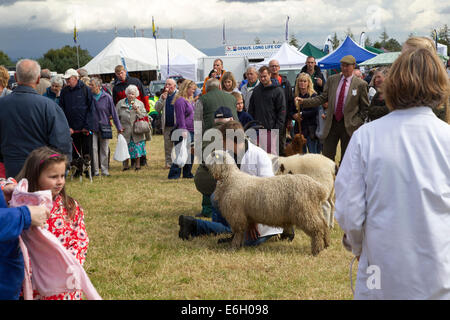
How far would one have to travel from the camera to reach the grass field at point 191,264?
468cm

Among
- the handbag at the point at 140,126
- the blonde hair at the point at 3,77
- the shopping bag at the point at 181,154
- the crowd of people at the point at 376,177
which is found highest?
the blonde hair at the point at 3,77

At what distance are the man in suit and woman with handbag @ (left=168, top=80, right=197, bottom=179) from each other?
313cm

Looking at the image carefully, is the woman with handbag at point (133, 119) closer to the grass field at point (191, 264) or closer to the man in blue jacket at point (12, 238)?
the grass field at point (191, 264)

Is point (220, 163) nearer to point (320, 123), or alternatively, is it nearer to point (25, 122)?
point (25, 122)

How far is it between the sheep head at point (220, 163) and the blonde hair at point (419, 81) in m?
3.40

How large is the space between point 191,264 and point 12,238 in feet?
10.4

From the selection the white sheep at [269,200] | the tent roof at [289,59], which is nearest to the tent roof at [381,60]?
the tent roof at [289,59]

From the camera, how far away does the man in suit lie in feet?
26.1

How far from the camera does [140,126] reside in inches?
465

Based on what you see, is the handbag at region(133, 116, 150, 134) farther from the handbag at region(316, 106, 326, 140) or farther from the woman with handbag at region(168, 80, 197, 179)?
the handbag at region(316, 106, 326, 140)

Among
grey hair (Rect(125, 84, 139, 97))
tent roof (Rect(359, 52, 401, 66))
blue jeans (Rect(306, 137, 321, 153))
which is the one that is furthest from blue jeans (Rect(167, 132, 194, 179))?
tent roof (Rect(359, 52, 401, 66))

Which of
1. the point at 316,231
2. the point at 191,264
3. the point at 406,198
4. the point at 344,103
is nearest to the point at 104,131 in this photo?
the point at 344,103

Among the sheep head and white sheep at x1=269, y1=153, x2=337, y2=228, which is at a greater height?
the sheep head

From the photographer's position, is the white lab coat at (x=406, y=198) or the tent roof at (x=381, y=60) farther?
the tent roof at (x=381, y=60)
